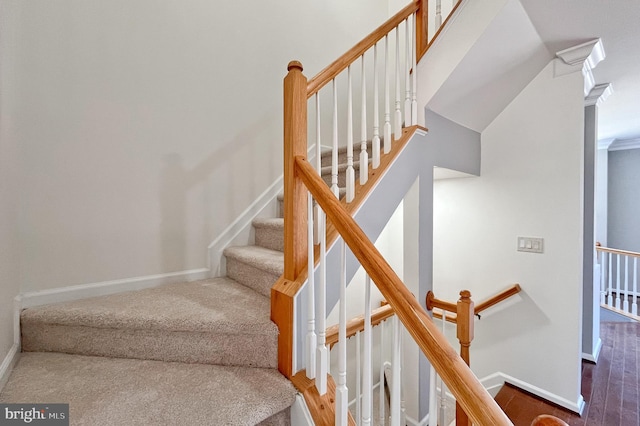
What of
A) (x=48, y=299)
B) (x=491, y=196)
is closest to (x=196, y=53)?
(x=48, y=299)

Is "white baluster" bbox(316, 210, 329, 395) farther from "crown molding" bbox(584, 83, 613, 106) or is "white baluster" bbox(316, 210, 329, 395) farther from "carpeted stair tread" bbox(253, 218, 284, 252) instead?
"crown molding" bbox(584, 83, 613, 106)

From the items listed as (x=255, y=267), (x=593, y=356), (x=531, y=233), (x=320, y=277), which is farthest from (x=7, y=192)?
(x=593, y=356)

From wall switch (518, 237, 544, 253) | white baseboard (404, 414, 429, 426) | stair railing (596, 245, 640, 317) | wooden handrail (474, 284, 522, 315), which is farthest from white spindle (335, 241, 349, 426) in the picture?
stair railing (596, 245, 640, 317)

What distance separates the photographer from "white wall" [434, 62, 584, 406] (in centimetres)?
198

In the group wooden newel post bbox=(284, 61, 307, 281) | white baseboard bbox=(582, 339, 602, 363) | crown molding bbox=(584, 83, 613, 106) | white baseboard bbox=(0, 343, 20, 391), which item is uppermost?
crown molding bbox=(584, 83, 613, 106)

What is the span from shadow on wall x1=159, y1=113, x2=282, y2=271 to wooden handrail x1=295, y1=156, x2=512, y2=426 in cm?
109

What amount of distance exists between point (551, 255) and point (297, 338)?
212 cm

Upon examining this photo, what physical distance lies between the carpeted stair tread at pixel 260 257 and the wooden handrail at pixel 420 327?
518mm

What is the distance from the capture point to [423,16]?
177 centimetres

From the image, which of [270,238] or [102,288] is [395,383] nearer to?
[270,238]

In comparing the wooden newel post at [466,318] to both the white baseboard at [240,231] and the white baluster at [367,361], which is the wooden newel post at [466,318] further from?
the white baseboard at [240,231]

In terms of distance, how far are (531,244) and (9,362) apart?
10.3ft

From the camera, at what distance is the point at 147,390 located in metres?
0.95

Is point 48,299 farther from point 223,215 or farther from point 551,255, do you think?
point 551,255
